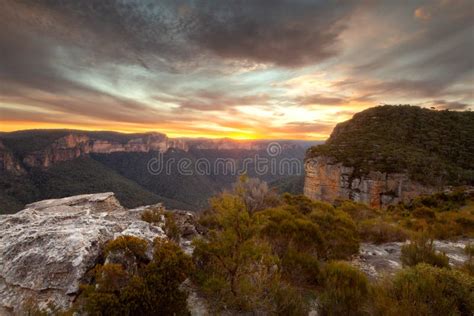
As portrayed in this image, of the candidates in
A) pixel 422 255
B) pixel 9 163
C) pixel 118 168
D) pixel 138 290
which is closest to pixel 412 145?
pixel 422 255

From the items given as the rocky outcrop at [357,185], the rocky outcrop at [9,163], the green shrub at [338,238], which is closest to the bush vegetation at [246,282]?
the green shrub at [338,238]

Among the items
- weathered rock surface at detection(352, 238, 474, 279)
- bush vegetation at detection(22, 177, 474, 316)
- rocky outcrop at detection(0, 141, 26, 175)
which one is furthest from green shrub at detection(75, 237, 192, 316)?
rocky outcrop at detection(0, 141, 26, 175)

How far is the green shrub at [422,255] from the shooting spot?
6121 mm

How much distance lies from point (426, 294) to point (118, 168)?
159 metres

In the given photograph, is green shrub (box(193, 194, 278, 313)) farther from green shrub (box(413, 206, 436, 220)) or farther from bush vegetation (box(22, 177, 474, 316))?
green shrub (box(413, 206, 436, 220))

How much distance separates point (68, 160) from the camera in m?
109

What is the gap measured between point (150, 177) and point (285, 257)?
451 ft

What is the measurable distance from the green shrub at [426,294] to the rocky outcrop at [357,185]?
26.5m

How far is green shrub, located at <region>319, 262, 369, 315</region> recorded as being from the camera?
404 cm

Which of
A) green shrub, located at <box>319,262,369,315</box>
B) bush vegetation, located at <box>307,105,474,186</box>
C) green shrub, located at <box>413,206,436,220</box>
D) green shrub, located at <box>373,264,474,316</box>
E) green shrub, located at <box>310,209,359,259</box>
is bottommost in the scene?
green shrub, located at <box>413,206,436,220</box>

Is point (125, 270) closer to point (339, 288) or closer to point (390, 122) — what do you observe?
point (339, 288)

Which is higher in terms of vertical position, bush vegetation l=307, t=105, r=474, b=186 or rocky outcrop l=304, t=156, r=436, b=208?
bush vegetation l=307, t=105, r=474, b=186

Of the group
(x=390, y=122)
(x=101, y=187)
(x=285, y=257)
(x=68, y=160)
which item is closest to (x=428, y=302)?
(x=285, y=257)

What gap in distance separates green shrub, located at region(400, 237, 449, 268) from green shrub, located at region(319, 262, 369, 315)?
283 centimetres
